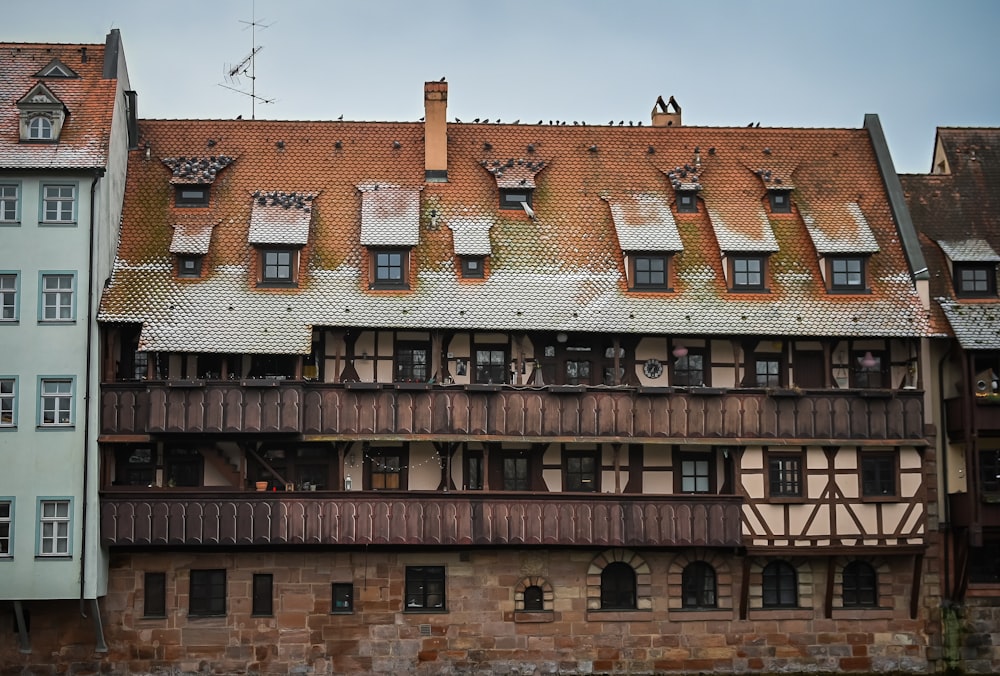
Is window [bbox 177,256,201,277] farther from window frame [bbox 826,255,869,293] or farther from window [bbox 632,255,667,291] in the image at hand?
window frame [bbox 826,255,869,293]

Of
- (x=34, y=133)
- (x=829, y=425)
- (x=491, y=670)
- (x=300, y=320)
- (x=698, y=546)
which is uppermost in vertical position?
(x=34, y=133)

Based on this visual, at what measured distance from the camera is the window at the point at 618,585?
4233 centimetres

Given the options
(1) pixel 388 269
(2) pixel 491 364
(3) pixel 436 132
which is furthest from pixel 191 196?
(2) pixel 491 364

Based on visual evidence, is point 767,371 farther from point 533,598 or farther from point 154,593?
point 154,593

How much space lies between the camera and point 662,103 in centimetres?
4991

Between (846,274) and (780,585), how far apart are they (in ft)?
27.0

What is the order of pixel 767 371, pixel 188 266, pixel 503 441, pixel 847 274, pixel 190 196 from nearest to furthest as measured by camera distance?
pixel 503 441 < pixel 188 266 < pixel 767 371 < pixel 847 274 < pixel 190 196

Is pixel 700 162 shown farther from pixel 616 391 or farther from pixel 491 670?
pixel 491 670

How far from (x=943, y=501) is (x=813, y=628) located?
4.70m

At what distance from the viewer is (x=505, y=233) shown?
44.4 m

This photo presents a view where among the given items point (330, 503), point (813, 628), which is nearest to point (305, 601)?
point (330, 503)

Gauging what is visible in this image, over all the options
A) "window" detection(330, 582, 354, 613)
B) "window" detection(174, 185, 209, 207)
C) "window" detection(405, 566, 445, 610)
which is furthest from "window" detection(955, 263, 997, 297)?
"window" detection(174, 185, 209, 207)

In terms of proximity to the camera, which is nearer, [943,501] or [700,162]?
[943,501]

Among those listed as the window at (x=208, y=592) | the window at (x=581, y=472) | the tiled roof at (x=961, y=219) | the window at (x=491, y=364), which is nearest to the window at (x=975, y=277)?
the tiled roof at (x=961, y=219)
